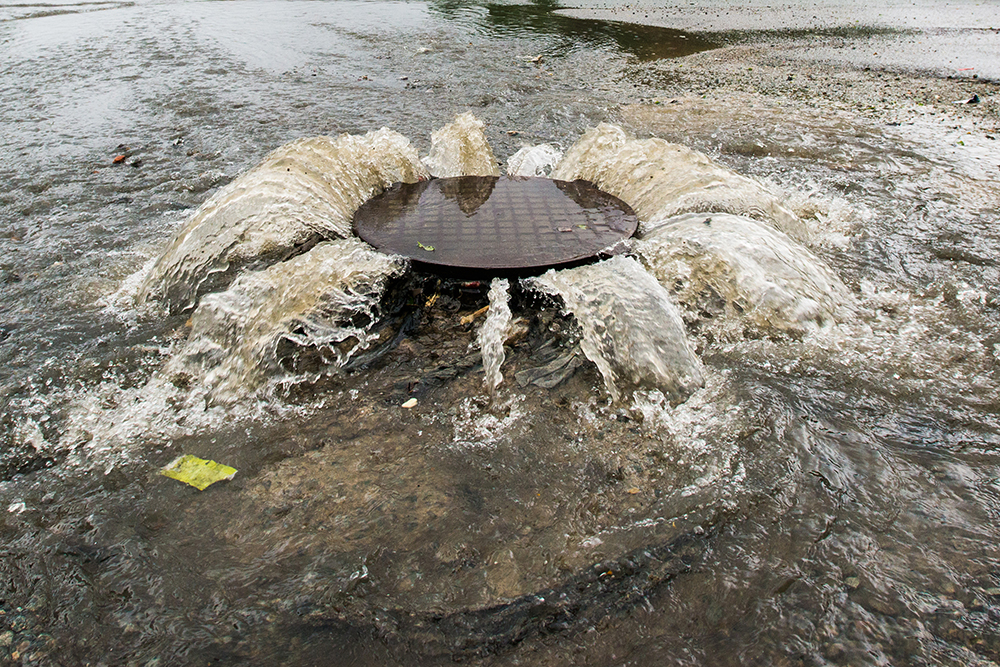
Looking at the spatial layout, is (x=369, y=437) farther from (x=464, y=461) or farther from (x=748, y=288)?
(x=748, y=288)

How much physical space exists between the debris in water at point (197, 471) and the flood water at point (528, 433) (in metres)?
0.05

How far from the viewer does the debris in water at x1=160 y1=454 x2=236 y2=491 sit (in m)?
2.84

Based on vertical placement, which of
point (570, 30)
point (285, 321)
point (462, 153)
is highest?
point (570, 30)

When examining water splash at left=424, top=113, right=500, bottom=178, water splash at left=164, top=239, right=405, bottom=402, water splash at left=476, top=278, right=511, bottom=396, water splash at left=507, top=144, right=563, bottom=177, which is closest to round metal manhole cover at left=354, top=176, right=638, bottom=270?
water splash at left=476, top=278, right=511, bottom=396

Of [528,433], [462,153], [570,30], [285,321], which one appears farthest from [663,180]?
[570,30]

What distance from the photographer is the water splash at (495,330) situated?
348cm

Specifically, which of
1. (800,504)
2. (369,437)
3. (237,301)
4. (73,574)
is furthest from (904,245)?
(73,574)

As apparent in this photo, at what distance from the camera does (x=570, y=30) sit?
40.7 feet

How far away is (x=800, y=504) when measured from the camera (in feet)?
8.82

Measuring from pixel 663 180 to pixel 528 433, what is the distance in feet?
9.40

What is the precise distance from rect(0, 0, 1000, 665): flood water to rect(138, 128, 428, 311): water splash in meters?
0.04

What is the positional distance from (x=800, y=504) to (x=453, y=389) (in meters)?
1.79

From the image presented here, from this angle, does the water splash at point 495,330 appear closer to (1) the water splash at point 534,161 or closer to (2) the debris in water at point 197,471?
(2) the debris in water at point 197,471

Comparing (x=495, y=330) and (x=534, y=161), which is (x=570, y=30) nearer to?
(x=534, y=161)
